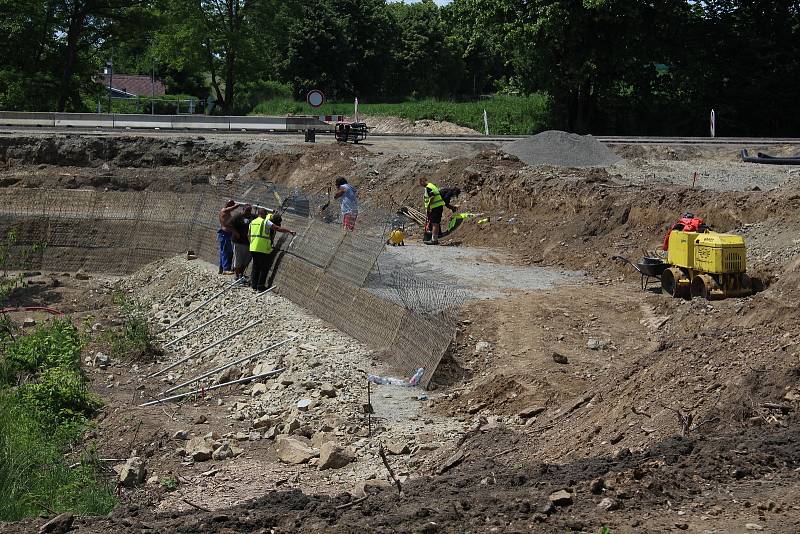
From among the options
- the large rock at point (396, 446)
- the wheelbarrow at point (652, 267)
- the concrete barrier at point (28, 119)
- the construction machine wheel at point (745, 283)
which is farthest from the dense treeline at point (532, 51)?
the large rock at point (396, 446)

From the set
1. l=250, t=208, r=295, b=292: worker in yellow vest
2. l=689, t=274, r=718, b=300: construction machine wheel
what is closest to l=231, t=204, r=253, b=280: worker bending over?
l=250, t=208, r=295, b=292: worker in yellow vest

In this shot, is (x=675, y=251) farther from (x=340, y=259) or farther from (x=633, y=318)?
(x=340, y=259)

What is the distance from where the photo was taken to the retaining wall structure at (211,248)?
15.1m

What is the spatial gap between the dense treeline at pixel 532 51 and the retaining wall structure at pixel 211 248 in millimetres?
17376

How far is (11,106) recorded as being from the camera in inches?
1834

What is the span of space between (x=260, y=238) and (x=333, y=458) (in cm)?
825

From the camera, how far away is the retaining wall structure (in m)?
15.1

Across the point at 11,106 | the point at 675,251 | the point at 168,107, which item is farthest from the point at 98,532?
the point at 168,107

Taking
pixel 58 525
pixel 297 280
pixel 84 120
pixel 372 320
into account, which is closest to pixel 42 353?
pixel 297 280

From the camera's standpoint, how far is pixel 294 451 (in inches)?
477

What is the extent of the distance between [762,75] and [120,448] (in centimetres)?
3446

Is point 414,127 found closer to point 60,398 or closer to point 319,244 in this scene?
point 319,244

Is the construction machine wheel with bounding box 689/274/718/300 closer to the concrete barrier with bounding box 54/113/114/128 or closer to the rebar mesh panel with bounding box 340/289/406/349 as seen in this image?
the rebar mesh panel with bounding box 340/289/406/349

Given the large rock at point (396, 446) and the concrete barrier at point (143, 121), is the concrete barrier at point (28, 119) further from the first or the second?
the large rock at point (396, 446)
